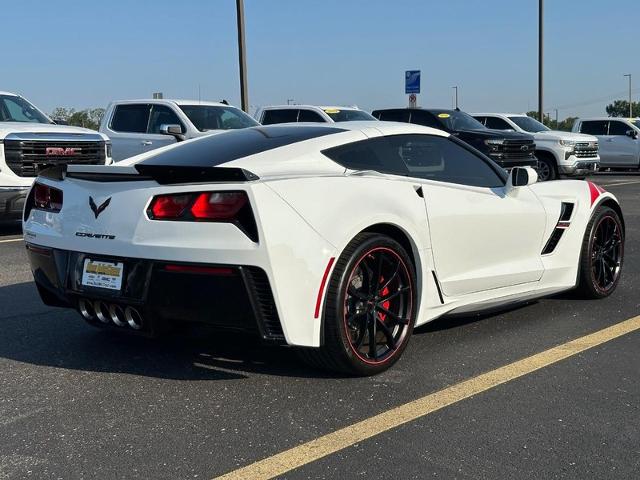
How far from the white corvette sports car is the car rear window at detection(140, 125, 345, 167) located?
0.02 meters

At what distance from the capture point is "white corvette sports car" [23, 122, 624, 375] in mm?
3631

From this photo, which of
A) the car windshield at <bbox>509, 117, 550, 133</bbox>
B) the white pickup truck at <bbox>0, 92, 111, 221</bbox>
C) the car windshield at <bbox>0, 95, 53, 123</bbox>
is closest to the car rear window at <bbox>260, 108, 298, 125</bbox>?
the car windshield at <bbox>509, 117, 550, 133</bbox>

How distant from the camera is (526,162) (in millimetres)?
17109

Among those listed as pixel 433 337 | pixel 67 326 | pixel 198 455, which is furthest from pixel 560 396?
pixel 67 326

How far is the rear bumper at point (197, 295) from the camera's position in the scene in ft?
11.8

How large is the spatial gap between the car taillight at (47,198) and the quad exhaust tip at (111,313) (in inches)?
22.3

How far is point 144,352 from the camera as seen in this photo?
14.9 ft

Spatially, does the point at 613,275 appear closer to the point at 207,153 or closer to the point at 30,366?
the point at 207,153

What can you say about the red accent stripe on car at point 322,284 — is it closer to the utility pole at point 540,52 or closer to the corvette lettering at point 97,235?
the corvette lettering at point 97,235

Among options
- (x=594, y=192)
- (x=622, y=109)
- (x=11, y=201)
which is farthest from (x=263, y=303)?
(x=622, y=109)

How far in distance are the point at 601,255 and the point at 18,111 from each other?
8.27 metres

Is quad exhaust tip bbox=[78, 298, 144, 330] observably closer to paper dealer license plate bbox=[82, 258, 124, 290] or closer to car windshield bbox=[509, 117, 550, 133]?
paper dealer license plate bbox=[82, 258, 124, 290]

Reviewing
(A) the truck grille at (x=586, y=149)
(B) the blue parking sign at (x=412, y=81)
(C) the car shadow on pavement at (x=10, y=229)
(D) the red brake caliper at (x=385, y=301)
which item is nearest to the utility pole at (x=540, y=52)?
(B) the blue parking sign at (x=412, y=81)

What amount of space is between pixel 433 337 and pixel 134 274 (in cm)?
198
